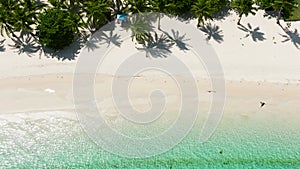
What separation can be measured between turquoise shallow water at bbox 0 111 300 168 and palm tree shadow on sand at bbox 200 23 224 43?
622 centimetres

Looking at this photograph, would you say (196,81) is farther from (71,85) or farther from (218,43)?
(71,85)

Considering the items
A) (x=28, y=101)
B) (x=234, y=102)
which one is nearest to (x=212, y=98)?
(x=234, y=102)

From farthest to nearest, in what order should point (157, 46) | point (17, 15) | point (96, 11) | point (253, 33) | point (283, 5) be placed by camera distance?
1. point (253, 33)
2. point (157, 46)
3. point (283, 5)
4. point (96, 11)
5. point (17, 15)

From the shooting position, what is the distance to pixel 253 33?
31281 millimetres

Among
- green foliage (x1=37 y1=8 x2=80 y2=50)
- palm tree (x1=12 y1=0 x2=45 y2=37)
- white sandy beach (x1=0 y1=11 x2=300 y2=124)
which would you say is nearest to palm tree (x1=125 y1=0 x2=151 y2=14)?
green foliage (x1=37 y1=8 x2=80 y2=50)

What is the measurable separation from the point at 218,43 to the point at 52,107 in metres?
11.4

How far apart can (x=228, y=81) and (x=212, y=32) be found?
3959 mm

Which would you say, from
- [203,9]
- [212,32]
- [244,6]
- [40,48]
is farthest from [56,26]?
[244,6]

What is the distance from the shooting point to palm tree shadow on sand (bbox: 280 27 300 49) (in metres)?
30.9

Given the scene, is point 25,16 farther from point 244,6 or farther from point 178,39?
point 244,6

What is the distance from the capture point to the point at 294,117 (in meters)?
27.9

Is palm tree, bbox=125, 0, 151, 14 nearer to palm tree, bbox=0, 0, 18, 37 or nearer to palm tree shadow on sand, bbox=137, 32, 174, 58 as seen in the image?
palm tree shadow on sand, bbox=137, 32, 174, 58

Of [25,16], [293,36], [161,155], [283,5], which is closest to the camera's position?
[161,155]

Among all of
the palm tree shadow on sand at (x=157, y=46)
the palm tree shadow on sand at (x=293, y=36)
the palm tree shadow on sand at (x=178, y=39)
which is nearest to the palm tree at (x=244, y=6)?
the palm tree shadow on sand at (x=293, y=36)
